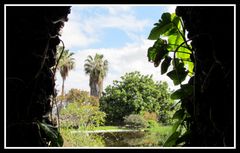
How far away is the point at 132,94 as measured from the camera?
17.5m

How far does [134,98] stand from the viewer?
56.6 ft

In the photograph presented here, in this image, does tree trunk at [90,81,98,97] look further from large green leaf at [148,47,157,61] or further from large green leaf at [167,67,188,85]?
large green leaf at [167,67,188,85]

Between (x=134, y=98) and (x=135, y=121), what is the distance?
2322 millimetres

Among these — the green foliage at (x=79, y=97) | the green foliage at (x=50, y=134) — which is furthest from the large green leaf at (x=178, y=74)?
the green foliage at (x=79, y=97)

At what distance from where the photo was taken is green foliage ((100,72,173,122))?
16625mm

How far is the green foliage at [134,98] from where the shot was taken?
16.6 meters

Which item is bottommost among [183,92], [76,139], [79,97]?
[76,139]

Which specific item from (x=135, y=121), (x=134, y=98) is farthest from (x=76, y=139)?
(x=134, y=98)

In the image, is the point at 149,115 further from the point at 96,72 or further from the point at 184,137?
the point at 184,137

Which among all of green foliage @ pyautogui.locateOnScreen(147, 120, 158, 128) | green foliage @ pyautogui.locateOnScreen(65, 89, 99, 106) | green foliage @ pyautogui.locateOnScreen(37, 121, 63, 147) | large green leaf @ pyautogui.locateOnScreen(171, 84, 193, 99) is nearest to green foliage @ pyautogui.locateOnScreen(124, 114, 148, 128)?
green foliage @ pyautogui.locateOnScreen(147, 120, 158, 128)

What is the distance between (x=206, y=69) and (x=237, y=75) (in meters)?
0.10
